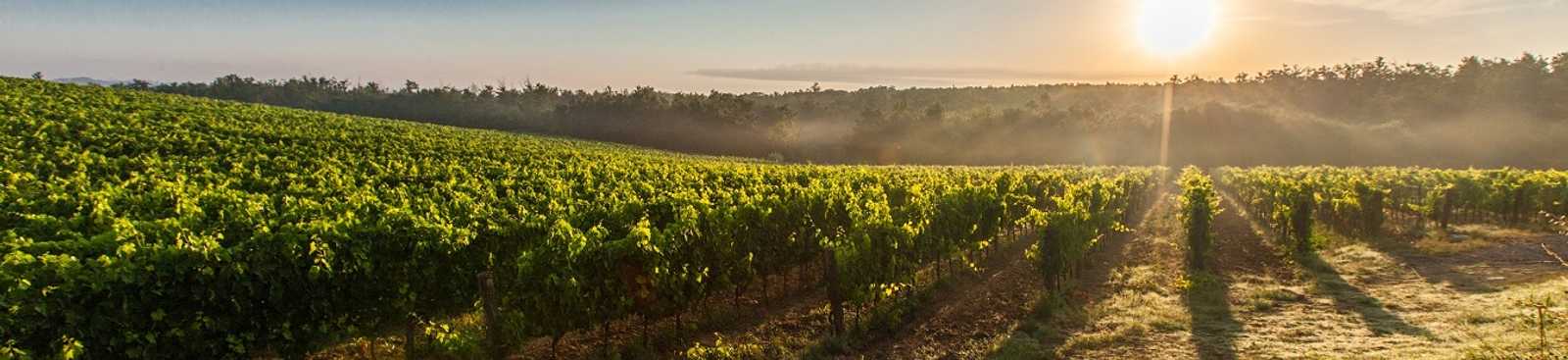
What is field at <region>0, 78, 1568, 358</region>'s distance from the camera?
7.81 meters

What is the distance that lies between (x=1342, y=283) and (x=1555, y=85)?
95053 millimetres

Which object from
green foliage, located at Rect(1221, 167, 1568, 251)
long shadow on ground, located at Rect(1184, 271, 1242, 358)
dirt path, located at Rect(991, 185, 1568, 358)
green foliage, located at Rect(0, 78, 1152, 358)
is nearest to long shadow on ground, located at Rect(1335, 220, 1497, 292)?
dirt path, located at Rect(991, 185, 1568, 358)

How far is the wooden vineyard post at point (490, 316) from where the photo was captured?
960cm

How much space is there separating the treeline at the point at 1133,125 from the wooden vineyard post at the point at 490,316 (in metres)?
69.7

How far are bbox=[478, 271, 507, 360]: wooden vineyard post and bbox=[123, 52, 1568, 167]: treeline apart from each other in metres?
69.7

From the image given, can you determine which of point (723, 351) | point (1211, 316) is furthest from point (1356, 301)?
point (723, 351)

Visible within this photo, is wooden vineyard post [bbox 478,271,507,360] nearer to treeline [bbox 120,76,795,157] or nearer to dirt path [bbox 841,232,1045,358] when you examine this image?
dirt path [bbox 841,232,1045,358]

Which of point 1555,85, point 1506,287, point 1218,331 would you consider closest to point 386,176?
point 1218,331

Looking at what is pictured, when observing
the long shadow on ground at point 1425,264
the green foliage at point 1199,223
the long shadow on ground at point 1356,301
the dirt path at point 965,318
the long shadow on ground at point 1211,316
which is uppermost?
the green foliage at point 1199,223

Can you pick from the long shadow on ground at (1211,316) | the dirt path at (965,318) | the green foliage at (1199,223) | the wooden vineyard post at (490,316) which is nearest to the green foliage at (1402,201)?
the green foliage at (1199,223)

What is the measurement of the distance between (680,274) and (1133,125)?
299ft

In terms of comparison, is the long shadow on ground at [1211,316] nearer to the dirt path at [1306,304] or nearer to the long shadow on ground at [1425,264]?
the dirt path at [1306,304]

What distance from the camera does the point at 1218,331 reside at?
1188cm

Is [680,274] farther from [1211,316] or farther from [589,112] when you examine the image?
[589,112]
